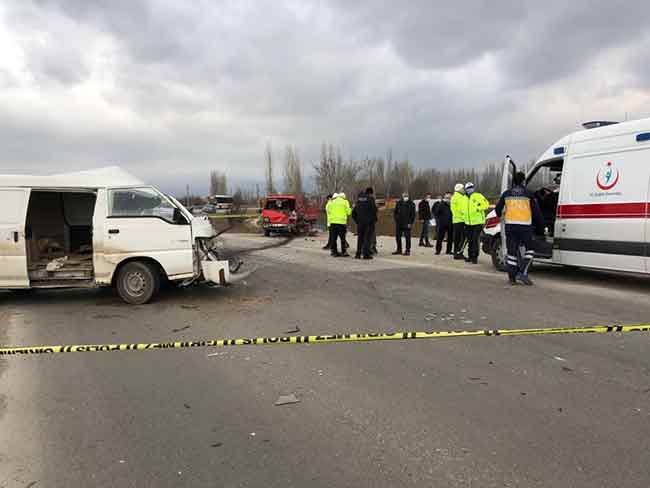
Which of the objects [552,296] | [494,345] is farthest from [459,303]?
[494,345]

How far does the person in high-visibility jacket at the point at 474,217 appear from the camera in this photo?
11211mm

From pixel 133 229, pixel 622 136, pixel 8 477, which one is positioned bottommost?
pixel 8 477

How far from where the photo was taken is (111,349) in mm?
4863

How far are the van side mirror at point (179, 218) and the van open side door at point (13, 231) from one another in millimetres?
2115

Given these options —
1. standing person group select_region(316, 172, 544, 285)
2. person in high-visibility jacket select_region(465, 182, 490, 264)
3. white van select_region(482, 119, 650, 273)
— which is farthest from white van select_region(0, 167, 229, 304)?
person in high-visibility jacket select_region(465, 182, 490, 264)

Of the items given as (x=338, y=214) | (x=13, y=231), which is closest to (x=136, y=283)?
(x=13, y=231)

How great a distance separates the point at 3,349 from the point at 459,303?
5.69m

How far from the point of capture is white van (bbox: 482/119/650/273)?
7355mm

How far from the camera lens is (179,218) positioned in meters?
7.24

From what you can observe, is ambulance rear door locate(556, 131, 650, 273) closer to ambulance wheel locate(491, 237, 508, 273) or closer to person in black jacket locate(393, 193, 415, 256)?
ambulance wheel locate(491, 237, 508, 273)

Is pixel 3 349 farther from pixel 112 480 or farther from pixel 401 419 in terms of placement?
pixel 401 419

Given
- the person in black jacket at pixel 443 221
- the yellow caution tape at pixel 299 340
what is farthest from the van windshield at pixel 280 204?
the yellow caution tape at pixel 299 340

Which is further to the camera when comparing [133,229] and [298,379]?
[133,229]

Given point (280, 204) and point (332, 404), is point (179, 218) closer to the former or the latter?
point (332, 404)
